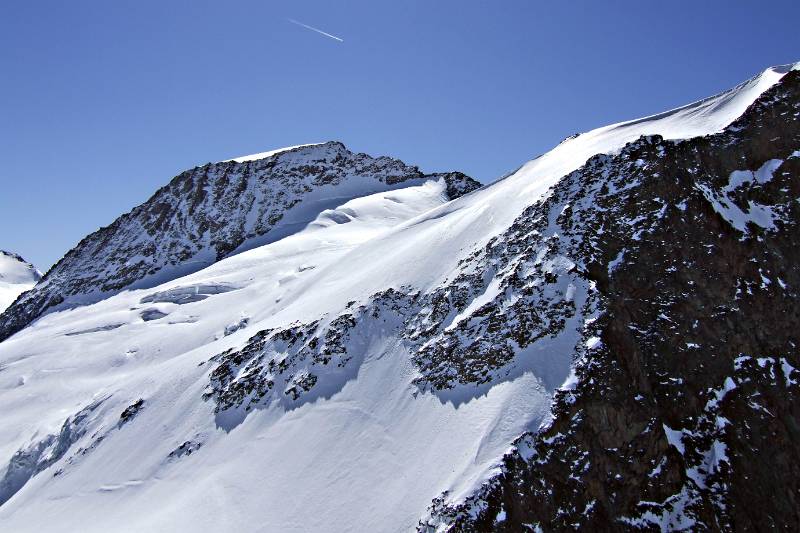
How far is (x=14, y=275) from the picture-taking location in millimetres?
94438

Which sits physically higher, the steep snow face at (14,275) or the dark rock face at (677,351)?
the steep snow face at (14,275)

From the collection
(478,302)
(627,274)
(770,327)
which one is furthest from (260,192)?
(770,327)

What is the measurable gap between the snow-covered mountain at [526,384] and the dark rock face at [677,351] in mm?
65

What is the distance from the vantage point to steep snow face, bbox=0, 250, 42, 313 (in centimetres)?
8499

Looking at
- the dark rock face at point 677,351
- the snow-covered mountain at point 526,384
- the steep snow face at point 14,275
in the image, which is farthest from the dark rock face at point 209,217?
the dark rock face at point 677,351

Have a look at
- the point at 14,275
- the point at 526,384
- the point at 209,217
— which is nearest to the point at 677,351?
the point at 526,384

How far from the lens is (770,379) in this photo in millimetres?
17750

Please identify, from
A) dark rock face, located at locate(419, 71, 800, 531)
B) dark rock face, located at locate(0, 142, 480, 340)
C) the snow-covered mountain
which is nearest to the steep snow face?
dark rock face, located at locate(0, 142, 480, 340)

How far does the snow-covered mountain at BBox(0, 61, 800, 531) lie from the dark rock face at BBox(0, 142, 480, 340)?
90.7ft

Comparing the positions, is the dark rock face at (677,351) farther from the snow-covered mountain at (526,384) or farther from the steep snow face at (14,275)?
the steep snow face at (14,275)

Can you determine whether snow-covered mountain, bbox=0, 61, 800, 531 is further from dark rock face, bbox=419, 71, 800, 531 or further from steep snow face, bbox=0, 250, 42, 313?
steep snow face, bbox=0, 250, 42, 313

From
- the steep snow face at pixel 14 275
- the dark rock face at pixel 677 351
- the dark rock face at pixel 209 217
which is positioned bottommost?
the dark rock face at pixel 677 351

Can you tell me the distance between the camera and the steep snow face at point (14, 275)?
84994mm

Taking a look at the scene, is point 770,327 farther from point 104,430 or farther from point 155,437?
point 104,430
